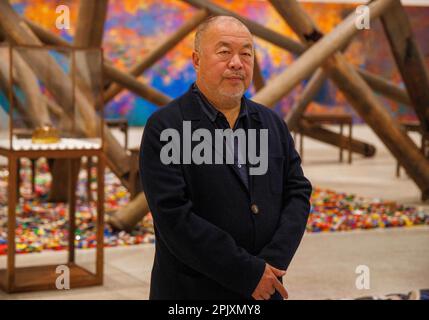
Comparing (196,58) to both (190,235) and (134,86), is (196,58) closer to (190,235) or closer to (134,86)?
(190,235)

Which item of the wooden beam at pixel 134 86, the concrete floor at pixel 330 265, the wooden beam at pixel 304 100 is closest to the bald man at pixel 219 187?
the concrete floor at pixel 330 265

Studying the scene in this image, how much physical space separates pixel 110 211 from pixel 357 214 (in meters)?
2.45

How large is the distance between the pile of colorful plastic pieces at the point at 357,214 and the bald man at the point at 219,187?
15.3ft

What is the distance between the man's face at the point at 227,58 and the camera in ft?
7.54

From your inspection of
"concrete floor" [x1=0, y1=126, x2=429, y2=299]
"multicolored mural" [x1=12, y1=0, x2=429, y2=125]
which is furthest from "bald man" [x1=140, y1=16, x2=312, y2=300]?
"multicolored mural" [x1=12, y1=0, x2=429, y2=125]

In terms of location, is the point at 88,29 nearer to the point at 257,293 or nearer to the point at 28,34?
the point at 28,34

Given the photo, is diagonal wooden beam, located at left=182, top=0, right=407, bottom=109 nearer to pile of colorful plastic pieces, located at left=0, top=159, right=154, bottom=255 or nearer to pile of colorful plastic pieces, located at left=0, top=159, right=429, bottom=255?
pile of colorful plastic pieces, located at left=0, top=159, right=429, bottom=255

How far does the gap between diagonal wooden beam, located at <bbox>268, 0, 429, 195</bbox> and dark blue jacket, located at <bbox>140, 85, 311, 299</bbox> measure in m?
4.01

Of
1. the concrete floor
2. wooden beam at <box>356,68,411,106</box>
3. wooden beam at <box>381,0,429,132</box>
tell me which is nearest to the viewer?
the concrete floor

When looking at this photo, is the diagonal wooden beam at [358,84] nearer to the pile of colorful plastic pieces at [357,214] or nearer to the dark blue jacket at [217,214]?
the pile of colorful plastic pieces at [357,214]

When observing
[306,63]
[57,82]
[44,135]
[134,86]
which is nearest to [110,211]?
[57,82]

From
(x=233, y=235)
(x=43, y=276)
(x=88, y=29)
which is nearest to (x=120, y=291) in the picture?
(x=43, y=276)

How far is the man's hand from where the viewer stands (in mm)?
2252

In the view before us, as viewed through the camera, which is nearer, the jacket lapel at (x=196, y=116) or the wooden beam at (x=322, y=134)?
the jacket lapel at (x=196, y=116)
